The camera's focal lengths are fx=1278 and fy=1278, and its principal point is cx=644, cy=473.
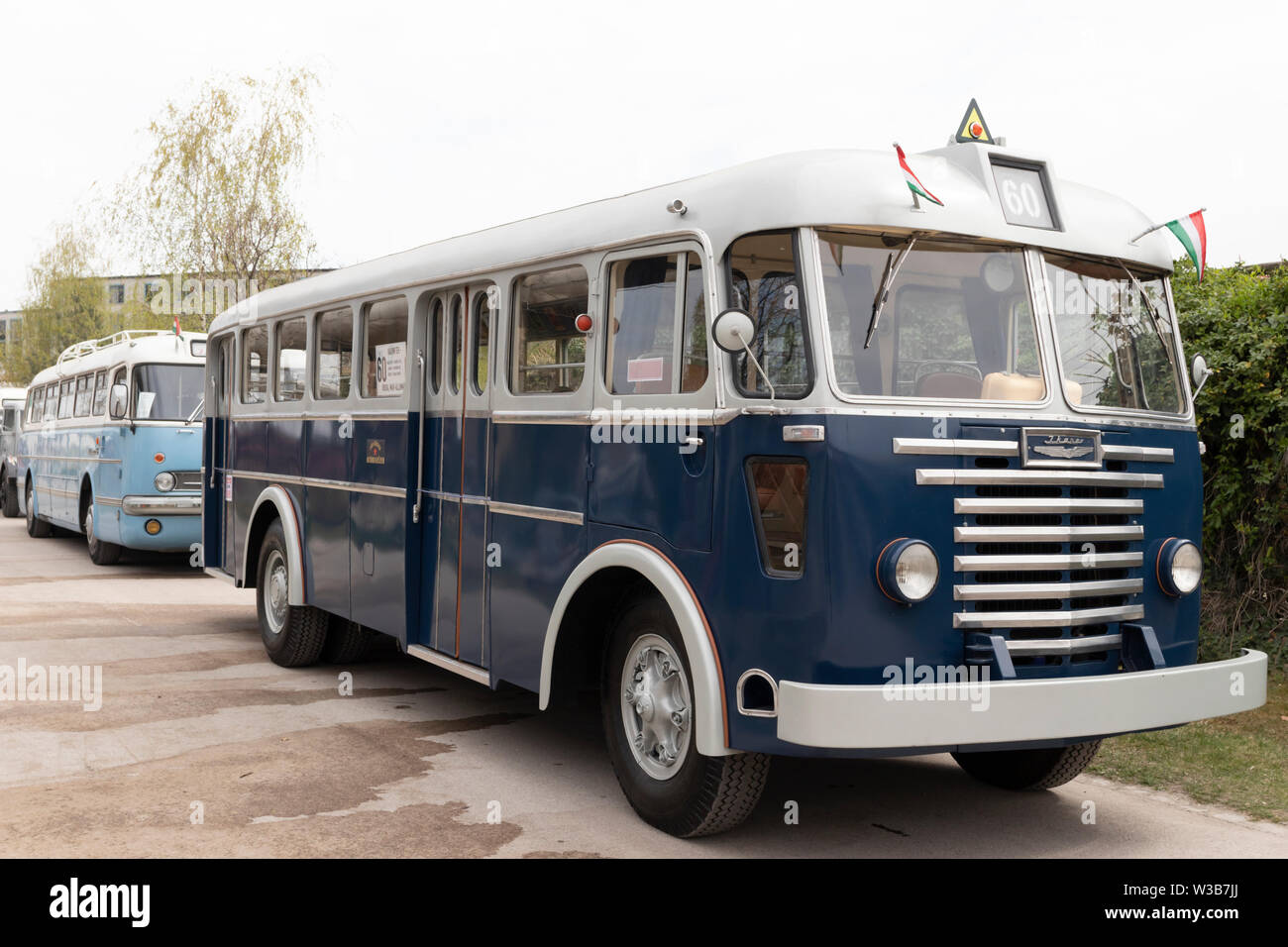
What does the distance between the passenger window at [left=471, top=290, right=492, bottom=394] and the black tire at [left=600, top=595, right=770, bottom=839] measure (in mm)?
1785

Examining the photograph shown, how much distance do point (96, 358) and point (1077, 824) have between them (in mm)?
14631

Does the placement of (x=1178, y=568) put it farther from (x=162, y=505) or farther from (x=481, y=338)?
(x=162, y=505)

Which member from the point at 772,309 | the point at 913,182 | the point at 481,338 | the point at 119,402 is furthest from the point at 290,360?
the point at 119,402

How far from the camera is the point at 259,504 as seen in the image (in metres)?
9.59

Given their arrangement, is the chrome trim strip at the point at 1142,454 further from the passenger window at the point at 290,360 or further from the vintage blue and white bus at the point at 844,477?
the passenger window at the point at 290,360

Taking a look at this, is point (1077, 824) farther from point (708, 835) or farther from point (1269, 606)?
point (1269, 606)

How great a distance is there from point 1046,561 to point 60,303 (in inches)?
1824

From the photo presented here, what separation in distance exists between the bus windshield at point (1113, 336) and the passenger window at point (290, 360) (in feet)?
18.2

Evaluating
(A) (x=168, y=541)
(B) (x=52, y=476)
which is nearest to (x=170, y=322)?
(B) (x=52, y=476)

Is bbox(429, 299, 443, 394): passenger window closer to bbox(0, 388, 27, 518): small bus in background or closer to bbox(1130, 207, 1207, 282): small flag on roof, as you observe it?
bbox(1130, 207, 1207, 282): small flag on roof

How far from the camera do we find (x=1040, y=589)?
189 inches

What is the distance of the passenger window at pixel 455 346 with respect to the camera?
712 centimetres

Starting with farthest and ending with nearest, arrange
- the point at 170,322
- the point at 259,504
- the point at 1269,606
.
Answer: the point at 170,322 → the point at 259,504 → the point at 1269,606

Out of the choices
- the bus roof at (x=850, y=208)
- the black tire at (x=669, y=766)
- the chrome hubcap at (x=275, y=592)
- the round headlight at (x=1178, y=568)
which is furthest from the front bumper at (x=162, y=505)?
the round headlight at (x=1178, y=568)
